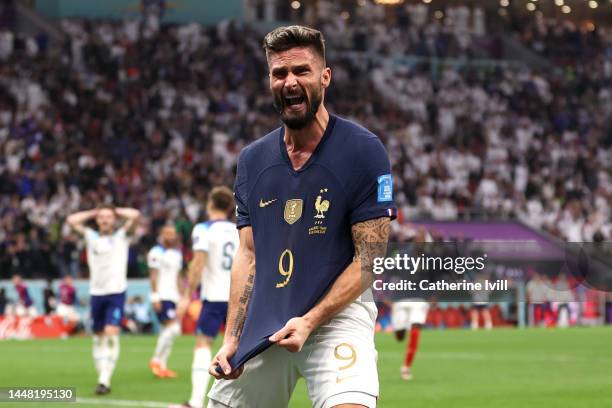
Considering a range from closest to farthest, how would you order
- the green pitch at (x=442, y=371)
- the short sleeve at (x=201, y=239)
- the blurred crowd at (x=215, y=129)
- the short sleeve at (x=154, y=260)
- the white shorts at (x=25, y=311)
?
the short sleeve at (x=201, y=239) → the green pitch at (x=442, y=371) → the short sleeve at (x=154, y=260) → the white shorts at (x=25, y=311) → the blurred crowd at (x=215, y=129)

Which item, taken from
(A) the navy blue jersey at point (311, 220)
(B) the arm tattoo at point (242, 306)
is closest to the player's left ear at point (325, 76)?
(A) the navy blue jersey at point (311, 220)

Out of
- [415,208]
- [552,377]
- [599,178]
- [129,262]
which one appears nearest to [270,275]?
[552,377]

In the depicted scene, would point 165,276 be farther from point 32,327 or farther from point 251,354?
point 251,354

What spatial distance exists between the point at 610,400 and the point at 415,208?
22688 millimetres

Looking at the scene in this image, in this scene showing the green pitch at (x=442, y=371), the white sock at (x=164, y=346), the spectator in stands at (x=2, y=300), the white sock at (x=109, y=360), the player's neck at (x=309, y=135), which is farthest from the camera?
the spectator in stands at (x=2, y=300)

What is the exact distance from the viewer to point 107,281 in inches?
639

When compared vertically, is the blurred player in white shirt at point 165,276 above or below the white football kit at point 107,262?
below

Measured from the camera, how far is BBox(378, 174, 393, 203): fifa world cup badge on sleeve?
210 inches

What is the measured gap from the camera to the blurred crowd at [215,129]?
31.8m

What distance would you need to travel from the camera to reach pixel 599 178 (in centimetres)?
4106

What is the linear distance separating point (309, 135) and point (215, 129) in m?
32.9

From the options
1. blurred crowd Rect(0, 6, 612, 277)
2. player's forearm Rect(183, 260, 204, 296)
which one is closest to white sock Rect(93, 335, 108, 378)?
player's forearm Rect(183, 260, 204, 296)

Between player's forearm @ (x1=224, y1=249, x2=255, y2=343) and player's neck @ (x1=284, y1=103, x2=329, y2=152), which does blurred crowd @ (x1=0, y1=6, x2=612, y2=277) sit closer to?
player's forearm @ (x1=224, y1=249, x2=255, y2=343)

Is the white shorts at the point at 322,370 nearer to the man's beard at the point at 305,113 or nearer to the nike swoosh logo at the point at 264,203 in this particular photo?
the nike swoosh logo at the point at 264,203
